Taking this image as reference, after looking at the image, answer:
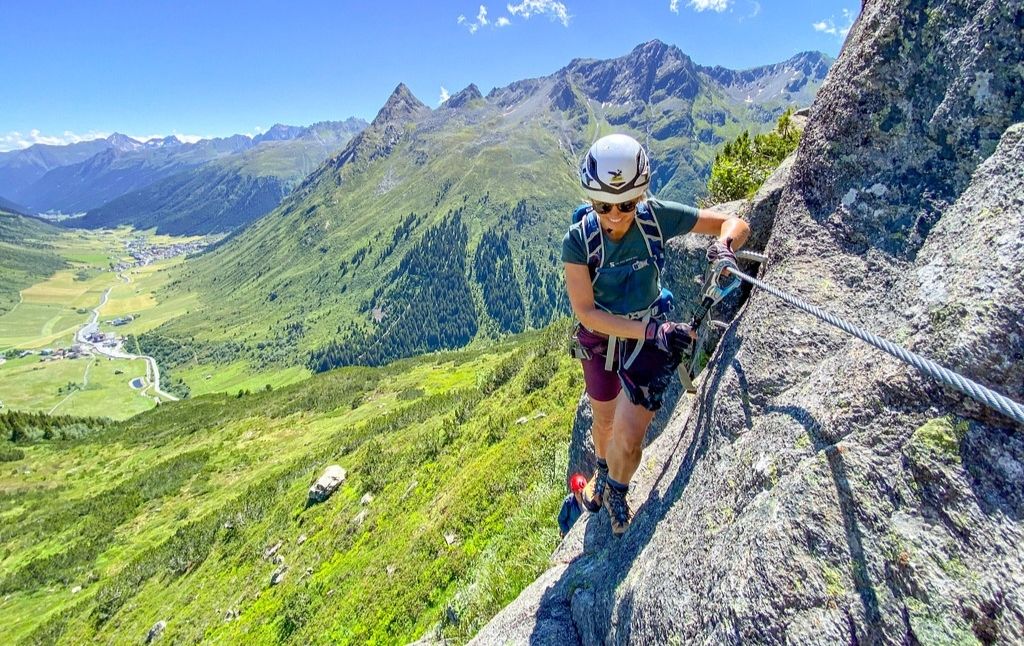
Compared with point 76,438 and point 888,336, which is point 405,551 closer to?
point 888,336

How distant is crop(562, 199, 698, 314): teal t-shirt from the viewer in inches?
266

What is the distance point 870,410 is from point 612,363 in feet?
11.2

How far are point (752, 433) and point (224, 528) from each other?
5058cm

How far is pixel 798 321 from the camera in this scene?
19.7ft

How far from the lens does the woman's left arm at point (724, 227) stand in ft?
22.8

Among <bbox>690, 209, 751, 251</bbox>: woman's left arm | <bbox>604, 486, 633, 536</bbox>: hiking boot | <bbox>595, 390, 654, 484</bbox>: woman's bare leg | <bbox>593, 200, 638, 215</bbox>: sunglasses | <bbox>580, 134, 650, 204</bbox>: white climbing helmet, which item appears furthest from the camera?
<bbox>604, 486, 633, 536</bbox>: hiking boot

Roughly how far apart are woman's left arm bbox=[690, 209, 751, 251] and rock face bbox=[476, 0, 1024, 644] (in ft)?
1.55

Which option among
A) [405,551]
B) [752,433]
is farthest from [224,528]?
[752,433]

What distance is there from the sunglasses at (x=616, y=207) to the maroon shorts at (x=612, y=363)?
5.90 ft

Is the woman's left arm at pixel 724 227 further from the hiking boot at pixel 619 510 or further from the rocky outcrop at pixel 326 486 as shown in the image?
the rocky outcrop at pixel 326 486

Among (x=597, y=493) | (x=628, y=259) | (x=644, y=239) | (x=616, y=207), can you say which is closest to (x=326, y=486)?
(x=597, y=493)

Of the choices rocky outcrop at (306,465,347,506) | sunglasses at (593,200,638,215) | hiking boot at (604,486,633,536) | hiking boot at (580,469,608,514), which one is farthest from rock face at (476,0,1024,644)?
rocky outcrop at (306,465,347,506)

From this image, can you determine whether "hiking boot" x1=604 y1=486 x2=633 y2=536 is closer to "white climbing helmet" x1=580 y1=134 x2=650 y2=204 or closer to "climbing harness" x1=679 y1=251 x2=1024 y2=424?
"climbing harness" x1=679 y1=251 x2=1024 y2=424

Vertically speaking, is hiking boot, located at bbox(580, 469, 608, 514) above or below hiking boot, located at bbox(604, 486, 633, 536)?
below
